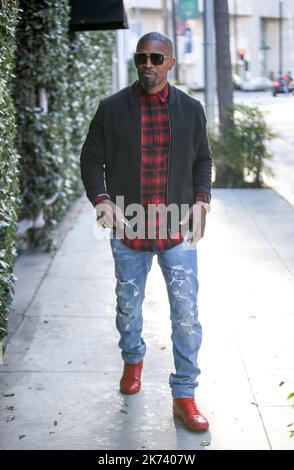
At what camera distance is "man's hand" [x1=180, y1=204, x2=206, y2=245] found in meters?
4.16

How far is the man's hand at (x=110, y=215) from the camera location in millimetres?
4102

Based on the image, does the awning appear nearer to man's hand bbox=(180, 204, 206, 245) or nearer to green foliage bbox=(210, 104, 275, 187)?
green foliage bbox=(210, 104, 275, 187)

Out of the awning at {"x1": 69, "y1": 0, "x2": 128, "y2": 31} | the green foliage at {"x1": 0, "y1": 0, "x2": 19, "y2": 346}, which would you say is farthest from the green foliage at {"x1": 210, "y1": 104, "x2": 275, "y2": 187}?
the green foliage at {"x1": 0, "y1": 0, "x2": 19, "y2": 346}

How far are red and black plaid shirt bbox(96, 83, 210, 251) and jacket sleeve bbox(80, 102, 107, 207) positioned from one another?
0.07 metres

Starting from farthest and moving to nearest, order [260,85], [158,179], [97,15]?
[260,85] < [97,15] < [158,179]

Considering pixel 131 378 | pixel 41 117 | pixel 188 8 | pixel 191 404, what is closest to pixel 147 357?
pixel 131 378

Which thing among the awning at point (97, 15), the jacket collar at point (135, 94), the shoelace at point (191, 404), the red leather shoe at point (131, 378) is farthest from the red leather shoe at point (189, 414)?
the awning at point (97, 15)

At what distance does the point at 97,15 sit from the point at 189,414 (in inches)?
235

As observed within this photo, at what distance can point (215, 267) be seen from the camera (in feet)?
25.3

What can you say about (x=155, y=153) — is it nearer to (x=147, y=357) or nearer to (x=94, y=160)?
(x=94, y=160)

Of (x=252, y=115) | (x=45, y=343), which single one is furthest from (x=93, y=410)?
(x=252, y=115)

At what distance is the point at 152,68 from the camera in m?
4.03
